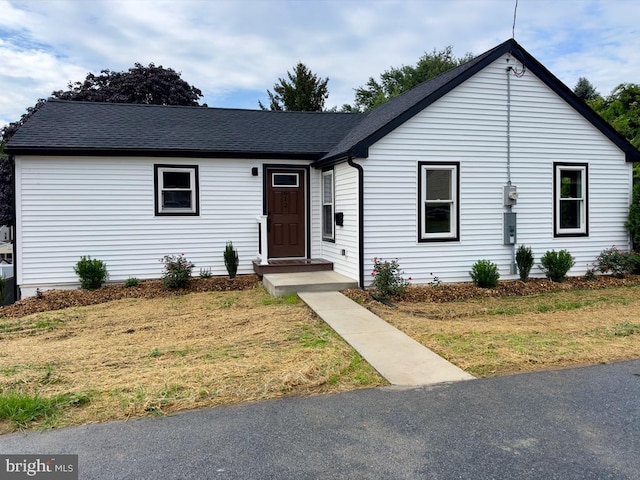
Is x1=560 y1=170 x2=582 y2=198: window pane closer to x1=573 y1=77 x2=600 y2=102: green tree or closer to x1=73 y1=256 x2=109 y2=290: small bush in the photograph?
x1=73 y1=256 x2=109 y2=290: small bush

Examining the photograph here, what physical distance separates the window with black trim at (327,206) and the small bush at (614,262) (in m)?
6.10

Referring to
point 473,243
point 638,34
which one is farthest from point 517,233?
point 638,34

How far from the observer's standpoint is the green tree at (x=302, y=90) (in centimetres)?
3456

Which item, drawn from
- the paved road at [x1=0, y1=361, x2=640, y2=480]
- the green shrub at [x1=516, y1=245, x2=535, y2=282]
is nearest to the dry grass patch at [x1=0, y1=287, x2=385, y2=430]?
the paved road at [x1=0, y1=361, x2=640, y2=480]

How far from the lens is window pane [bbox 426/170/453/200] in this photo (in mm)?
9844

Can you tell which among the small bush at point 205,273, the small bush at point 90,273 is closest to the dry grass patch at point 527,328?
the small bush at point 205,273

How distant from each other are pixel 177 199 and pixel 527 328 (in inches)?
309

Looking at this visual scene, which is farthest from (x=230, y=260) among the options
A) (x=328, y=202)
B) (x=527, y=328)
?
(x=527, y=328)

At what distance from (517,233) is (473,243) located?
3.54 ft

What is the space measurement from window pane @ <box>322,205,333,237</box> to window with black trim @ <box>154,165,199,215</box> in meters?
2.99

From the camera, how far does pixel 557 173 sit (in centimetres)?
1045

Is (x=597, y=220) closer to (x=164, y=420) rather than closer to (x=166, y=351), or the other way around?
(x=166, y=351)

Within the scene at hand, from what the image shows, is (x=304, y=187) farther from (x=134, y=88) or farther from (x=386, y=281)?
(x=134, y=88)

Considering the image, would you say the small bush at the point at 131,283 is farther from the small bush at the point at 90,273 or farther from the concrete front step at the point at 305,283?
the concrete front step at the point at 305,283
